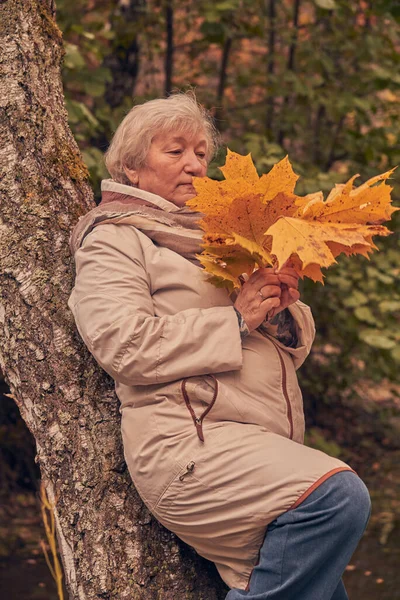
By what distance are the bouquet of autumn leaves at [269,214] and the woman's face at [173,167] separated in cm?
39

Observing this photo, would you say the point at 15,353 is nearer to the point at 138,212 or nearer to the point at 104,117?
A: the point at 138,212

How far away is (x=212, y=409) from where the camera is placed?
2.38 meters

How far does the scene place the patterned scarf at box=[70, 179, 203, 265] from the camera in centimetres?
259

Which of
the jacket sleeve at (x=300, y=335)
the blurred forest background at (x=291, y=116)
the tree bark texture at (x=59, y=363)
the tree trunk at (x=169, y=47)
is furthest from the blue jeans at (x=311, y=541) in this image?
the tree trunk at (x=169, y=47)

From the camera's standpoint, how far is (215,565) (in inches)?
102

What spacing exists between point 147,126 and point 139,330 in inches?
31.4

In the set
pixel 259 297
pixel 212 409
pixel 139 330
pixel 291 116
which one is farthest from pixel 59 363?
pixel 291 116

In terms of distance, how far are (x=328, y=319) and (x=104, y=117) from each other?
2.74 meters

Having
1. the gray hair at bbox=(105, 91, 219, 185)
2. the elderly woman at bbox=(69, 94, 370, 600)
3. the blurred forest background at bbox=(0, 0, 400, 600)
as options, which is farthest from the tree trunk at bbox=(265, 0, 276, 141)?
the elderly woman at bbox=(69, 94, 370, 600)

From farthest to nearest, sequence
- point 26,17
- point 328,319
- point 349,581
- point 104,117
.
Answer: point 328,319, point 104,117, point 349,581, point 26,17

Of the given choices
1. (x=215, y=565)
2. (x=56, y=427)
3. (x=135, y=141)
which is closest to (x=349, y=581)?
(x=215, y=565)

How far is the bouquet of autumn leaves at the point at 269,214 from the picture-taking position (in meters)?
2.32

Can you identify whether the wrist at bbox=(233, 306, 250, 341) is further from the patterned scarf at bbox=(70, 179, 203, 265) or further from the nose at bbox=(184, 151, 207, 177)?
the nose at bbox=(184, 151, 207, 177)

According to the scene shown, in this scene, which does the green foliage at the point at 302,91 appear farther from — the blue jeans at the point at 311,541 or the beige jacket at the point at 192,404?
the blue jeans at the point at 311,541
